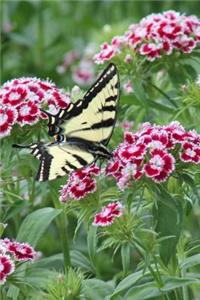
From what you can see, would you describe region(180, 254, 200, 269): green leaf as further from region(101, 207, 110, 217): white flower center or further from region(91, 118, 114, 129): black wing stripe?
region(91, 118, 114, 129): black wing stripe

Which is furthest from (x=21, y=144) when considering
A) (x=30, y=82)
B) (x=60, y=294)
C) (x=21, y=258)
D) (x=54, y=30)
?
(x=54, y=30)

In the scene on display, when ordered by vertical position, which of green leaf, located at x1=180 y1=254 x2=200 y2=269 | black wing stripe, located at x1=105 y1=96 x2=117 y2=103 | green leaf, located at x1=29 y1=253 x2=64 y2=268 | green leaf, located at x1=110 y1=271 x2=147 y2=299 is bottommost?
green leaf, located at x1=110 y1=271 x2=147 y2=299

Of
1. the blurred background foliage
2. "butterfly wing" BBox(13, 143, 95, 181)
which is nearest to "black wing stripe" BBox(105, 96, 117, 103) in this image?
"butterfly wing" BBox(13, 143, 95, 181)

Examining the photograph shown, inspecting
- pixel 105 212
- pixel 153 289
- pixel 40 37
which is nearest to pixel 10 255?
pixel 105 212

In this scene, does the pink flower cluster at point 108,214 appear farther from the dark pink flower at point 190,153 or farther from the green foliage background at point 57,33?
the green foliage background at point 57,33

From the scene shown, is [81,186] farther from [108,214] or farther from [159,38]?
[159,38]

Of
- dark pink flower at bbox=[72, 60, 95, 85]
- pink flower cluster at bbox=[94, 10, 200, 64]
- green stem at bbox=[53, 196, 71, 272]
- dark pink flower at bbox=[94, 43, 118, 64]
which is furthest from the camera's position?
dark pink flower at bbox=[72, 60, 95, 85]

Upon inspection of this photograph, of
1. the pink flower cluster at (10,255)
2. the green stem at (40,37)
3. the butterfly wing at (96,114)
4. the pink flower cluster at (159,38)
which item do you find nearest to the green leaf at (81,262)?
the pink flower cluster at (10,255)
